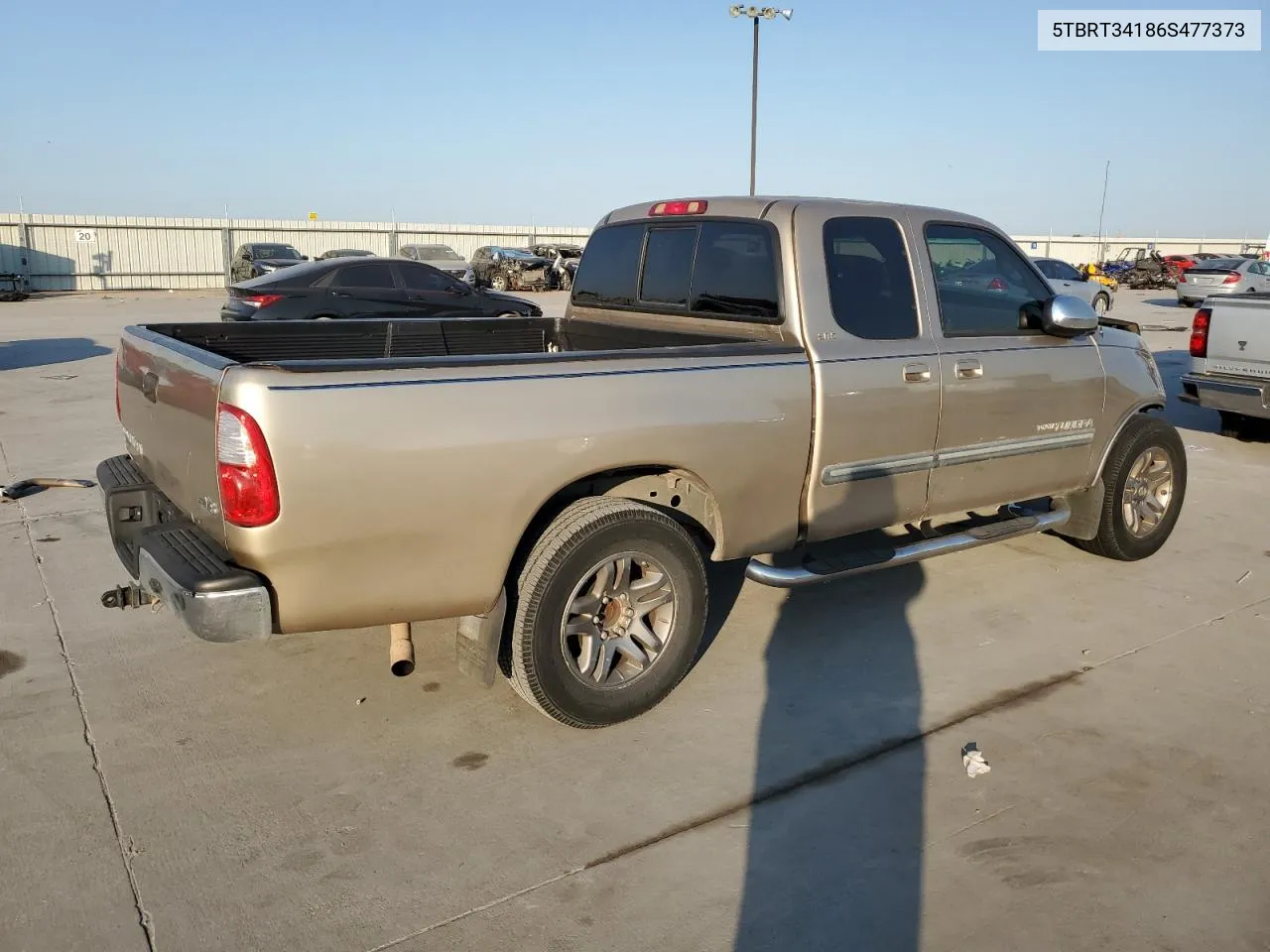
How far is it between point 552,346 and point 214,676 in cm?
252

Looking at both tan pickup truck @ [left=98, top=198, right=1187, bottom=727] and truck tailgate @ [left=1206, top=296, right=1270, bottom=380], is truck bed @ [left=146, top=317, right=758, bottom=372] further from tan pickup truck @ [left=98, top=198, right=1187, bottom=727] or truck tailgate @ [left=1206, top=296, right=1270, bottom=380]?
truck tailgate @ [left=1206, top=296, right=1270, bottom=380]

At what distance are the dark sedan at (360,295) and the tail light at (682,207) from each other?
28.5ft

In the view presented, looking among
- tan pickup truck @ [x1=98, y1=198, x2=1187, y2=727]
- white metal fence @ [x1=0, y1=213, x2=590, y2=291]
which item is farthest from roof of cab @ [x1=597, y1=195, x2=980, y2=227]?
white metal fence @ [x1=0, y1=213, x2=590, y2=291]

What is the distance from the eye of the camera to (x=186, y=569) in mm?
3393

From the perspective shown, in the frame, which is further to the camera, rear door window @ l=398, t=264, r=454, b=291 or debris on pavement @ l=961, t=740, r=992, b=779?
rear door window @ l=398, t=264, r=454, b=291

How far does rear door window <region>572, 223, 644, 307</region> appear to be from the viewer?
5.43 meters

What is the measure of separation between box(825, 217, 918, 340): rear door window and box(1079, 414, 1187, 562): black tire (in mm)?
1915

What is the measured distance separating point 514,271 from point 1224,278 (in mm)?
20835

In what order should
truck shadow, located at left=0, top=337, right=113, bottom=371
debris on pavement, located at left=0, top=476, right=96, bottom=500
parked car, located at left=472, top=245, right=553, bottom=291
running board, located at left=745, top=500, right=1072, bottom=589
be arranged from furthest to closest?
parked car, located at left=472, top=245, right=553, bottom=291
truck shadow, located at left=0, top=337, right=113, bottom=371
debris on pavement, located at left=0, top=476, right=96, bottom=500
running board, located at left=745, top=500, right=1072, bottom=589

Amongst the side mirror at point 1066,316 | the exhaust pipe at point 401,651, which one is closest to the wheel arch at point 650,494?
the exhaust pipe at point 401,651

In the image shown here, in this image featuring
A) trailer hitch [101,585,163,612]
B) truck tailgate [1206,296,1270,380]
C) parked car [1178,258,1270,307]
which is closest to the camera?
trailer hitch [101,585,163,612]

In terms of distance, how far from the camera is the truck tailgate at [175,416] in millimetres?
3420

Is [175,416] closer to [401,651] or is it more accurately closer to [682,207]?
[401,651]

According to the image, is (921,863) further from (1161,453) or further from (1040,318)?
(1161,453)
